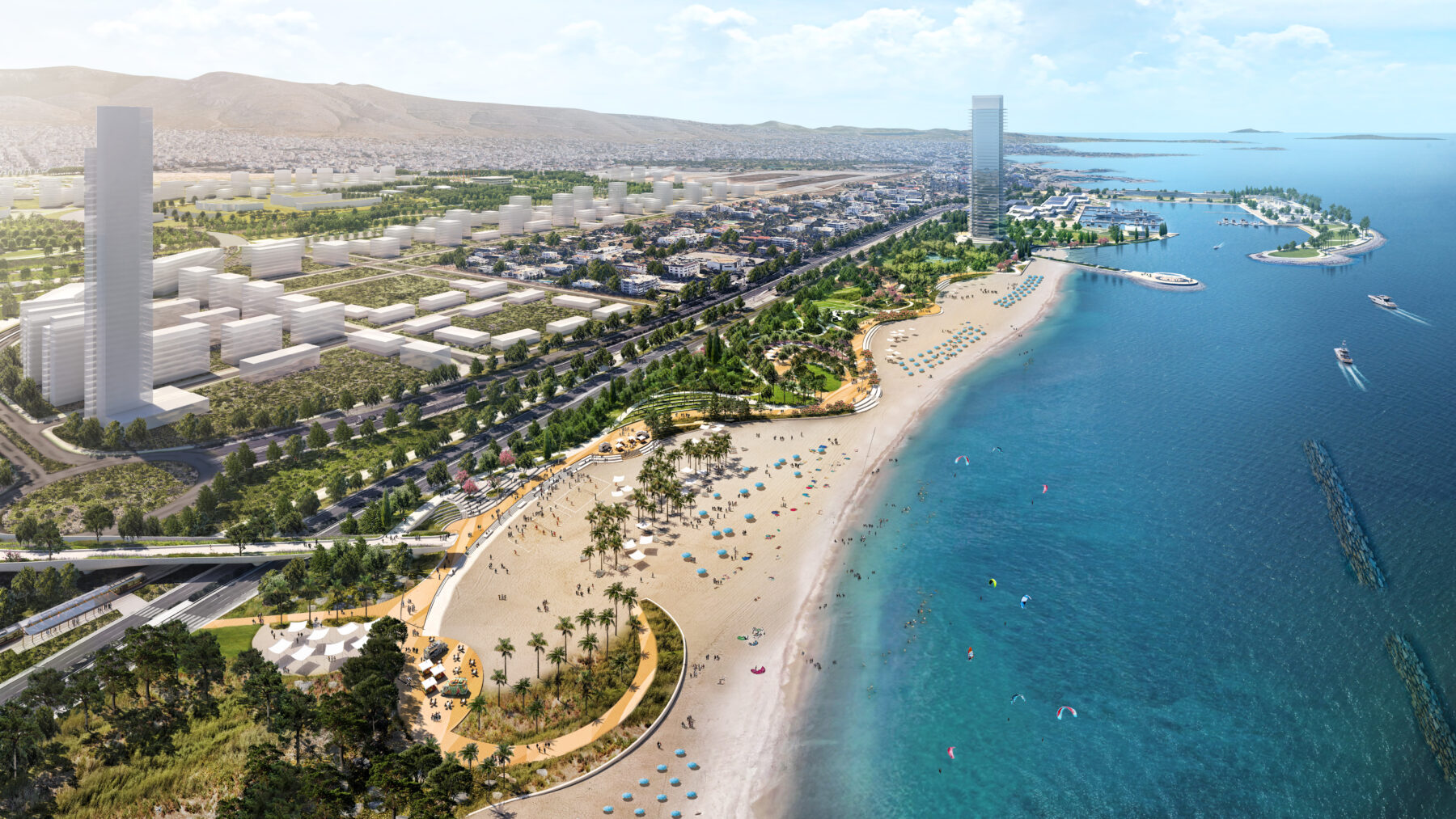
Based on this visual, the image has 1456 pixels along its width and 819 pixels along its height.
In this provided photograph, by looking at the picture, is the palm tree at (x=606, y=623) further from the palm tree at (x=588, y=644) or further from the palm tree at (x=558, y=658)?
the palm tree at (x=558, y=658)

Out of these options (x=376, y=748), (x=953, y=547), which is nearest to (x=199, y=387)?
(x=376, y=748)

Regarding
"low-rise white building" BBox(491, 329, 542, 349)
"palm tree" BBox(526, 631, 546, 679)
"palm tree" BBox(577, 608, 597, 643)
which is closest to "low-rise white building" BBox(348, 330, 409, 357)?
"low-rise white building" BBox(491, 329, 542, 349)

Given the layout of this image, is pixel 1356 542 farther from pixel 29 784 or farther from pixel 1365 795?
pixel 29 784

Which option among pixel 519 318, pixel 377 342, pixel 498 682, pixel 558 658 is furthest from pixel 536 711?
pixel 519 318

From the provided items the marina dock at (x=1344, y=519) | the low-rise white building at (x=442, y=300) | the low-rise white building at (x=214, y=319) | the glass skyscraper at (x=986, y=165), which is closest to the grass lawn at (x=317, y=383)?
the low-rise white building at (x=214, y=319)

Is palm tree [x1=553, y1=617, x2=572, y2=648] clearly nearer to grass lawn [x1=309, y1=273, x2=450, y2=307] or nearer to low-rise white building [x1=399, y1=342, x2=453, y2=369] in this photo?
low-rise white building [x1=399, y1=342, x2=453, y2=369]

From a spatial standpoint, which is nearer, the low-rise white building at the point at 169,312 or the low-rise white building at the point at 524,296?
the low-rise white building at the point at 169,312

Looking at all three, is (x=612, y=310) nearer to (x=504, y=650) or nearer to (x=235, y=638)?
(x=235, y=638)

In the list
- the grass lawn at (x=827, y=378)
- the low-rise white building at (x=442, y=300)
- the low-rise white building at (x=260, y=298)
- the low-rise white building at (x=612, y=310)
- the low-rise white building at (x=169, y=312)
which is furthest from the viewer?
the low-rise white building at (x=612, y=310)
